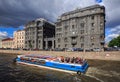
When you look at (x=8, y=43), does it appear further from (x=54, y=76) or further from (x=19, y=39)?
(x=54, y=76)

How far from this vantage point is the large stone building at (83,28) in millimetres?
79644

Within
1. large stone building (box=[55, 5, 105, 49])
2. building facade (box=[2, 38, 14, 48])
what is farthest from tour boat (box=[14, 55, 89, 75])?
building facade (box=[2, 38, 14, 48])

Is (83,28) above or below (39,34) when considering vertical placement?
above

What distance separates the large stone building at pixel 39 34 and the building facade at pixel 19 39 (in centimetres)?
2071

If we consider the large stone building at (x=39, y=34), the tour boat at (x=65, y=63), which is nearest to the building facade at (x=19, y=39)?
the large stone building at (x=39, y=34)

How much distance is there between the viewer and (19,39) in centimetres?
14162

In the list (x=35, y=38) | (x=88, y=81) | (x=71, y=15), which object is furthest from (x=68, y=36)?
(x=88, y=81)

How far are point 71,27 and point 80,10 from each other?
11016 mm

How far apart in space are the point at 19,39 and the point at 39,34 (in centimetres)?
3639

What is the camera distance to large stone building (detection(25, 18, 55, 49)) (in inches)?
4340

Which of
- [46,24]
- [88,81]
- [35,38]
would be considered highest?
[46,24]

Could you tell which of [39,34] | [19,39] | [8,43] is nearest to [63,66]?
[39,34]

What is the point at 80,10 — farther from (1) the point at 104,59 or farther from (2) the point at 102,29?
(1) the point at 104,59

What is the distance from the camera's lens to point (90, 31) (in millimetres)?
83250
